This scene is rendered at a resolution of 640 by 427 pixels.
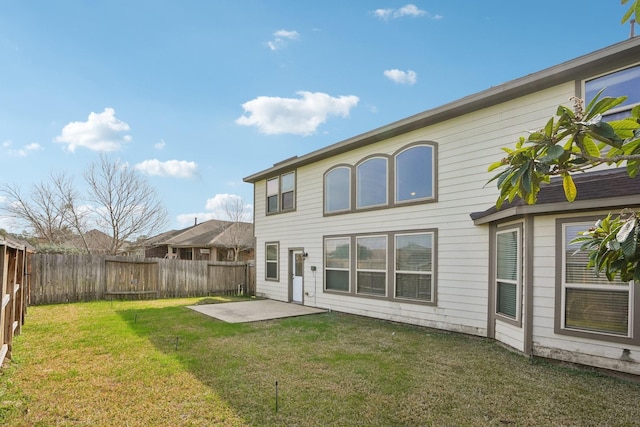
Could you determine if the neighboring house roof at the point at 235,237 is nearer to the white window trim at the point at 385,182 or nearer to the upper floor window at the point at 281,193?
the upper floor window at the point at 281,193

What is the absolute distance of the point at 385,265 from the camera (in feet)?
28.6

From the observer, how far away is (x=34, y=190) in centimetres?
1783

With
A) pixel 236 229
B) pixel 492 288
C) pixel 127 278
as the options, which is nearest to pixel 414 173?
pixel 492 288

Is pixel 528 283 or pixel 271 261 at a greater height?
pixel 528 283

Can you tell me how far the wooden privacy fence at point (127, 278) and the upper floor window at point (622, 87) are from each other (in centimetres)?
1231

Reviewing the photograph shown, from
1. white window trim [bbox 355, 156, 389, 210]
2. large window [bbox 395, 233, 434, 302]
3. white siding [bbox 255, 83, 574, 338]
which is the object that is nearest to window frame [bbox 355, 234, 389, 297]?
white siding [bbox 255, 83, 574, 338]

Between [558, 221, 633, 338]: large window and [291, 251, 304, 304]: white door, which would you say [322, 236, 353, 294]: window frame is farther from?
[558, 221, 633, 338]: large window

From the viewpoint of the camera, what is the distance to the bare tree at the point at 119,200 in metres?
16.7

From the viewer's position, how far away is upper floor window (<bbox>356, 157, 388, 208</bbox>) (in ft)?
29.3

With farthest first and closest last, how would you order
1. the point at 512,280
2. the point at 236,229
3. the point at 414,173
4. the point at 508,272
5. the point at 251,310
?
the point at 236,229, the point at 251,310, the point at 414,173, the point at 508,272, the point at 512,280

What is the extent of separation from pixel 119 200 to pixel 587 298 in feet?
60.2

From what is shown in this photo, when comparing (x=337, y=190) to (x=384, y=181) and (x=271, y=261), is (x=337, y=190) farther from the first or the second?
(x=271, y=261)

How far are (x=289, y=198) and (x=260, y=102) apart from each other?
5.56 m

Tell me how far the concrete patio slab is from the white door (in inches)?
13.4
